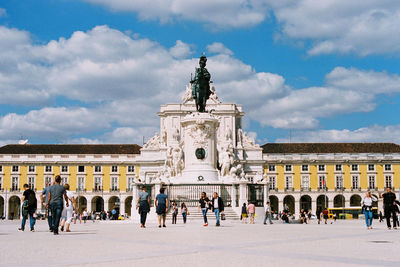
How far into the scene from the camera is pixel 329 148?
9438 cm

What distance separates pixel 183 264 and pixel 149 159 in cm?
8050

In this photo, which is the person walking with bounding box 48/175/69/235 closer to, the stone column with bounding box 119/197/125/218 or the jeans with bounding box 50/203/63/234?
the jeans with bounding box 50/203/63/234

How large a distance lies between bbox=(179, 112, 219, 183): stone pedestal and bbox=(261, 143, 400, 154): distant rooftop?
209 ft

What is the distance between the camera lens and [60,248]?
417 inches

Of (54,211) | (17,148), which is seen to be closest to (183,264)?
(54,211)

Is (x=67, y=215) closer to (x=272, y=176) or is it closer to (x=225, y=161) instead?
(x=225, y=161)

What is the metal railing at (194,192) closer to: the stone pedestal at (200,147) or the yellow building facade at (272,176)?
the stone pedestal at (200,147)

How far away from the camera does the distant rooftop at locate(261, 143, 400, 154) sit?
93.6m

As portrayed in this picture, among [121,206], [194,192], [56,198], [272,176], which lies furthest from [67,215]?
[272,176]

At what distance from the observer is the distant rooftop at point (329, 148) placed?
93625 mm

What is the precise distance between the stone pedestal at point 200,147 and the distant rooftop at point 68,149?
65702 millimetres

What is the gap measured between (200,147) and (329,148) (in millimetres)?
66964

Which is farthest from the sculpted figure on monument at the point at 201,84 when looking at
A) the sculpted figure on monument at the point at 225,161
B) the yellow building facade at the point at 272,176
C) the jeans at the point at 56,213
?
the yellow building facade at the point at 272,176

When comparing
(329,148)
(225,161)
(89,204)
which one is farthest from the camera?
(329,148)
